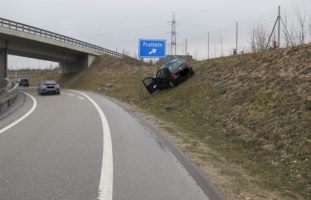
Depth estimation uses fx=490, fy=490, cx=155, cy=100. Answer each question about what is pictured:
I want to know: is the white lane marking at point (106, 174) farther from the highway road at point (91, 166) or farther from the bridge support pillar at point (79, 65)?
the bridge support pillar at point (79, 65)

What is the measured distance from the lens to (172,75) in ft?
98.9

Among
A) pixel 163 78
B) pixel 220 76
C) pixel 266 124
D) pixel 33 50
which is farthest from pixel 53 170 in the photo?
pixel 33 50

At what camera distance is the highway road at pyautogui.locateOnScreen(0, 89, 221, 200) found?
7.39 meters

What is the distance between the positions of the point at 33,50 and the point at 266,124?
50.8m

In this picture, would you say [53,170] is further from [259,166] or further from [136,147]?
[259,166]

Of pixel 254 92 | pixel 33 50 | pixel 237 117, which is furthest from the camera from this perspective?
pixel 33 50

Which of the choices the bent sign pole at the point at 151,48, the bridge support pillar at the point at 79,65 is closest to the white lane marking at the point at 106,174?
the bent sign pole at the point at 151,48

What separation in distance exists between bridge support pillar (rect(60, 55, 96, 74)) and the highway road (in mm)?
54435

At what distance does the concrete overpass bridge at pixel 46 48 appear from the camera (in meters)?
52.3

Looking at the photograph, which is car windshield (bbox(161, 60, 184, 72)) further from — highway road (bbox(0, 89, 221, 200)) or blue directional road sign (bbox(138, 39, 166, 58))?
highway road (bbox(0, 89, 221, 200))

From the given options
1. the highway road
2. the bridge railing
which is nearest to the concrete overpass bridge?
the bridge railing

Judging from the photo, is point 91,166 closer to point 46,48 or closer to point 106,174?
point 106,174

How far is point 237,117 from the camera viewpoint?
15961 mm

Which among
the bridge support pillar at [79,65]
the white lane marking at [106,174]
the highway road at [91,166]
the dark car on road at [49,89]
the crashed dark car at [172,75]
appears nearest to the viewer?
the white lane marking at [106,174]
